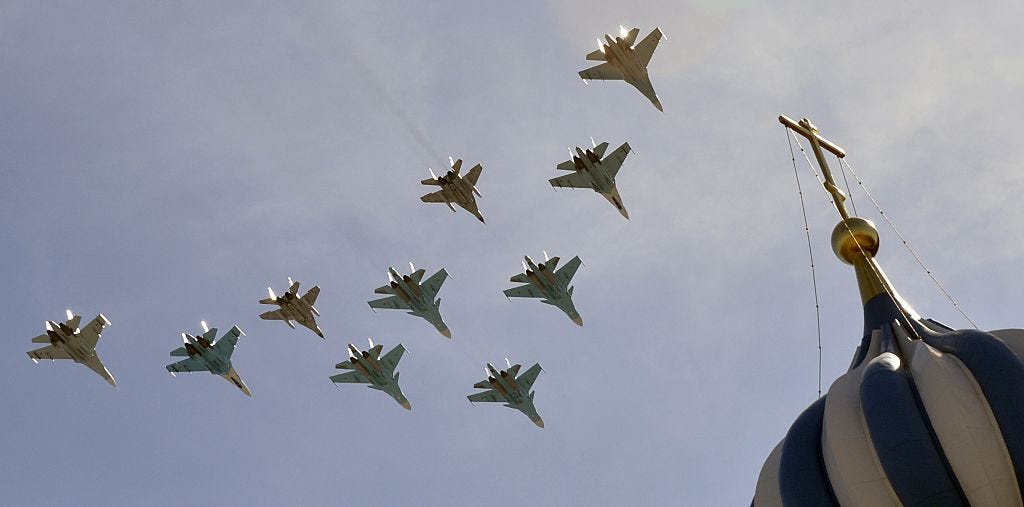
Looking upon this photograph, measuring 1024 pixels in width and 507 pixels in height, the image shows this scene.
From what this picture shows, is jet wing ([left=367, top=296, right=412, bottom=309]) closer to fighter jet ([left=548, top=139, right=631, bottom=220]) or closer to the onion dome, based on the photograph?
fighter jet ([left=548, top=139, right=631, bottom=220])

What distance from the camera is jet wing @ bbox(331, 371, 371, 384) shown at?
8106 cm

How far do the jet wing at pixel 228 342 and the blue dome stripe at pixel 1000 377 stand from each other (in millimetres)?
49748

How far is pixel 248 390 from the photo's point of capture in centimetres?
8112

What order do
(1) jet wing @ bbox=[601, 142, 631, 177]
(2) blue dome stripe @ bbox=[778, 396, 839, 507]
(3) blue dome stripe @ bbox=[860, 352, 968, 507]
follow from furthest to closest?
(1) jet wing @ bbox=[601, 142, 631, 177] < (2) blue dome stripe @ bbox=[778, 396, 839, 507] < (3) blue dome stripe @ bbox=[860, 352, 968, 507]

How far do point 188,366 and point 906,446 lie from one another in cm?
5338

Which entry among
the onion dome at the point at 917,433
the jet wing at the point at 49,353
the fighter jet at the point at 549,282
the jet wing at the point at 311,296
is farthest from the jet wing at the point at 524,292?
the jet wing at the point at 49,353

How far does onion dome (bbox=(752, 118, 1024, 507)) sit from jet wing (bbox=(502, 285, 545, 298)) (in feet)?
93.1

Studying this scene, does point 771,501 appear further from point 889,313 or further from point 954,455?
point 889,313

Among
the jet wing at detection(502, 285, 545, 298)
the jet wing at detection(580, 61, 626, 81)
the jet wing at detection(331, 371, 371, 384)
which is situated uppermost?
the jet wing at detection(580, 61, 626, 81)

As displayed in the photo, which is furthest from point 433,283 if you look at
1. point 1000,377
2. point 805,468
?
point 1000,377

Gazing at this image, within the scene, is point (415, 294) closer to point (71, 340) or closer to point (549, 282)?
point (549, 282)

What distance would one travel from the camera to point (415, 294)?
75.6 m

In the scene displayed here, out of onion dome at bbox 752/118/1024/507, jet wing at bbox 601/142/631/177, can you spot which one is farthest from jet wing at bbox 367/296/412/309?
onion dome at bbox 752/118/1024/507

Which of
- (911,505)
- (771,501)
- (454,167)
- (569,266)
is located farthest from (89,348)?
(911,505)
